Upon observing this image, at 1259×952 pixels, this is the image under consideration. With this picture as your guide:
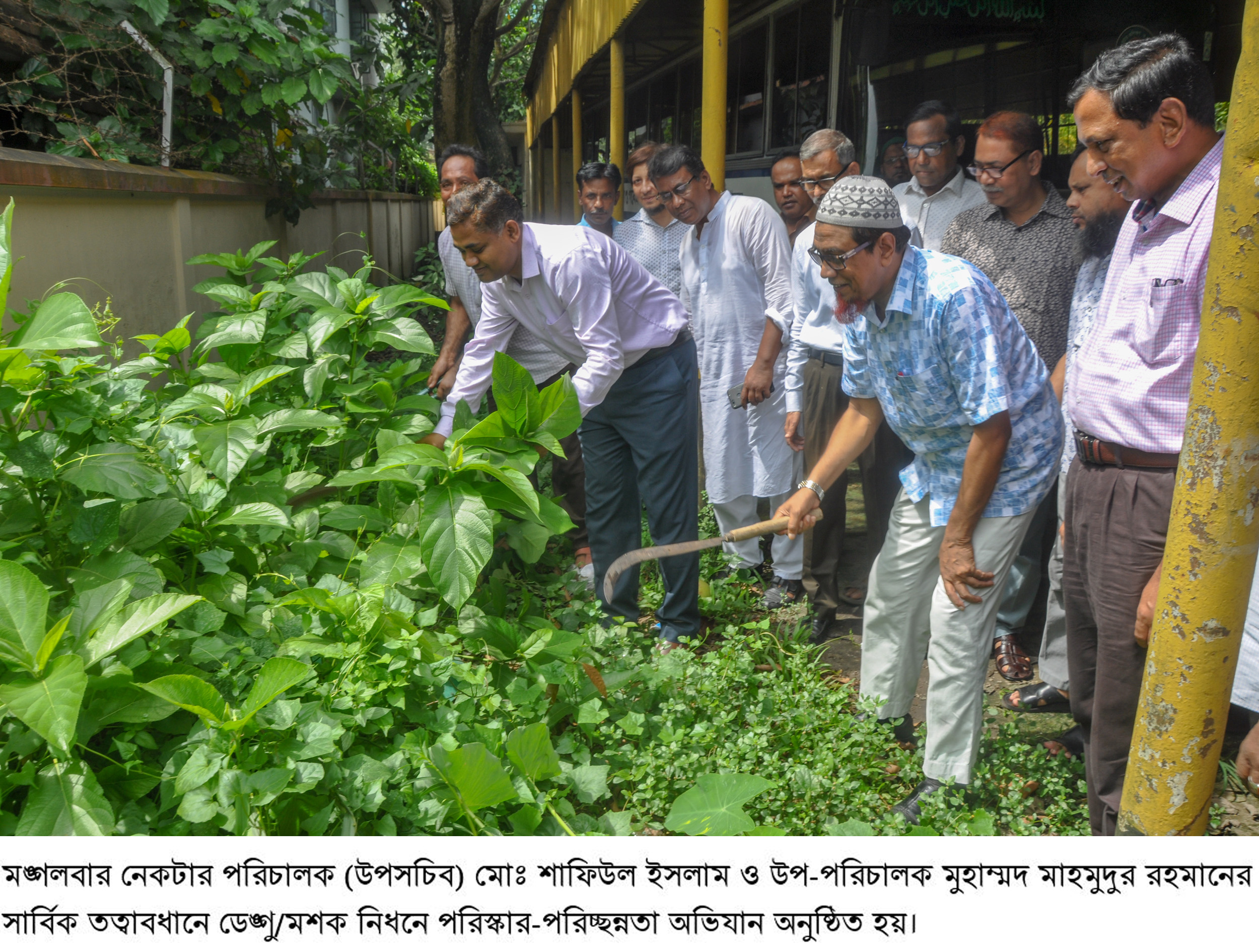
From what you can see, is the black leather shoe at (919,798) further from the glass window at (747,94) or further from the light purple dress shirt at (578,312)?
the glass window at (747,94)

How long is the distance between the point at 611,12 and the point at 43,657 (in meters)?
7.79

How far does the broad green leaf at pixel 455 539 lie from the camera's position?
2.26 meters

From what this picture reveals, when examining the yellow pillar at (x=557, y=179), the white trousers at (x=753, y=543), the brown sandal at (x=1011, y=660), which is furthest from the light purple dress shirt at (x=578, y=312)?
the yellow pillar at (x=557, y=179)

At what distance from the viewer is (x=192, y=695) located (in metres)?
1.84

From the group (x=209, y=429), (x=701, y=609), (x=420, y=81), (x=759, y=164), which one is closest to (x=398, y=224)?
(x=420, y=81)

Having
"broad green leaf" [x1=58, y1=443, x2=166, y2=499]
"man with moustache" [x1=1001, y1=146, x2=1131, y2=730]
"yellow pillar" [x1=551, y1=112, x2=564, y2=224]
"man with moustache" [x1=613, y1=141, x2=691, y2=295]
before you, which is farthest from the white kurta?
"yellow pillar" [x1=551, y1=112, x2=564, y2=224]

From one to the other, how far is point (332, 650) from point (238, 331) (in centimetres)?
137

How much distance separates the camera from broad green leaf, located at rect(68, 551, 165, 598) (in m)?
2.04

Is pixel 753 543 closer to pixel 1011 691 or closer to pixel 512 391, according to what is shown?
pixel 1011 691

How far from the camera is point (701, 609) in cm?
416

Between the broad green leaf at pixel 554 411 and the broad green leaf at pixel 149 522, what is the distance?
89 cm

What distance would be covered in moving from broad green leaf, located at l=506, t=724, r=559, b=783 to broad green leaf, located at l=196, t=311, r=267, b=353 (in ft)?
5.47

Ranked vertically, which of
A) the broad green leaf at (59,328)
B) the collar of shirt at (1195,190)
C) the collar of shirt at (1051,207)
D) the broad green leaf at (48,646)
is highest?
the collar of shirt at (1051,207)
